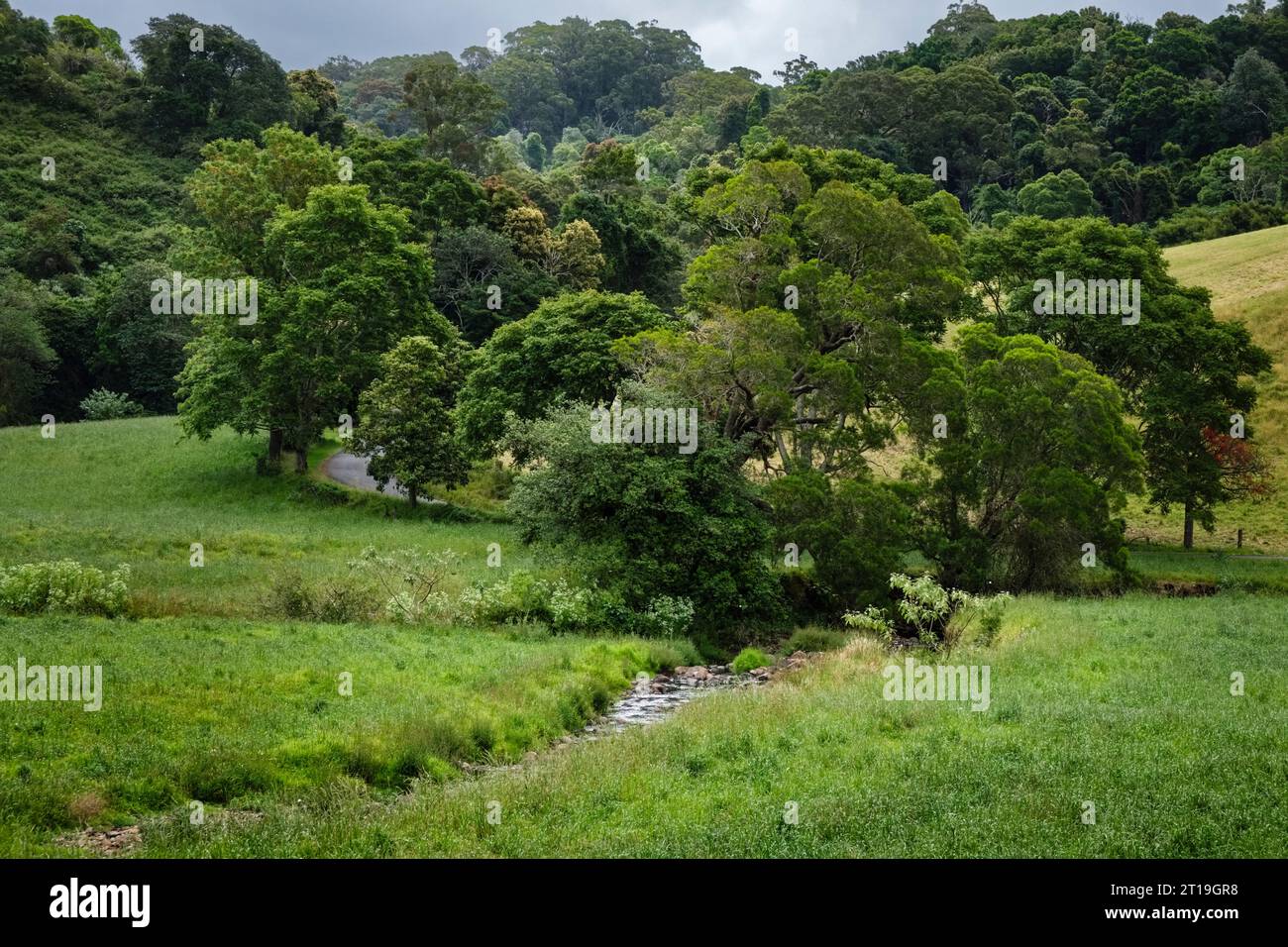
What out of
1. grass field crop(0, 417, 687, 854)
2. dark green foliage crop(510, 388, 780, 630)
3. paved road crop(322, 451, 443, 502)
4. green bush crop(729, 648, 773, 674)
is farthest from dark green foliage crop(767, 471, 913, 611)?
paved road crop(322, 451, 443, 502)

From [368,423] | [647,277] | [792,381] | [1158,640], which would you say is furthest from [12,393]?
[1158,640]

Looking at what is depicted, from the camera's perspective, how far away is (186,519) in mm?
44844

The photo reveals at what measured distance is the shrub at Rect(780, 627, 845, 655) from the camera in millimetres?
32969

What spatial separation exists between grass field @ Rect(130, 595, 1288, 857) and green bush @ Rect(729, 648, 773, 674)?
7266 mm

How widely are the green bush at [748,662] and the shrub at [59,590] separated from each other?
15909 millimetres

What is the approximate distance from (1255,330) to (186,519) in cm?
6418

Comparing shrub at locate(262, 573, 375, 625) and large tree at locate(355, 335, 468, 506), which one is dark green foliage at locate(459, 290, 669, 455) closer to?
large tree at locate(355, 335, 468, 506)

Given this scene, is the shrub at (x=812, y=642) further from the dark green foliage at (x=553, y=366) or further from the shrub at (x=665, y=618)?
the dark green foliage at (x=553, y=366)

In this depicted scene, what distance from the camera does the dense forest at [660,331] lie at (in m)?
Result: 36.6

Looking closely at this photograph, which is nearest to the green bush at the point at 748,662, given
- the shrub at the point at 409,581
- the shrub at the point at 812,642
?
the shrub at the point at 812,642

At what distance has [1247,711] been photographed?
60.8 ft

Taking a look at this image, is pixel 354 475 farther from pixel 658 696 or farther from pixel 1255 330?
pixel 1255 330

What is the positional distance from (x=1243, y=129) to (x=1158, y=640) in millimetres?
102214
